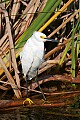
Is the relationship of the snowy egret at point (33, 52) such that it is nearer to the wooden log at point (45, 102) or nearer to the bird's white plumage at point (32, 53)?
the bird's white plumage at point (32, 53)

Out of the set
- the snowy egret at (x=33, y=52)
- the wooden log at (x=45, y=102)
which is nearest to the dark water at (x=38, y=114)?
the wooden log at (x=45, y=102)

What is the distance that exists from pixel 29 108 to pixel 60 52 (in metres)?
1.12

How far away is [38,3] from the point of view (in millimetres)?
4242

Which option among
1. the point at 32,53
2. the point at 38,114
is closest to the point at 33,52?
the point at 32,53

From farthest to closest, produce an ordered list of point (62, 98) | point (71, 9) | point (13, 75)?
point (71, 9) < point (13, 75) < point (62, 98)

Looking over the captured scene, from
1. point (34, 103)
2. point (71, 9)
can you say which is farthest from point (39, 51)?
point (71, 9)

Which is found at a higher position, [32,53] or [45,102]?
[32,53]

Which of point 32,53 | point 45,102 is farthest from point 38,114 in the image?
point 32,53

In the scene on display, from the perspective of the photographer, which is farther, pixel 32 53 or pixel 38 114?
pixel 32 53

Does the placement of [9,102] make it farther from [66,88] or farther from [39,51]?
[66,88]

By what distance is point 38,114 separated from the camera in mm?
3635

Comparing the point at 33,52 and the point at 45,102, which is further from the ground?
the point at 33,52

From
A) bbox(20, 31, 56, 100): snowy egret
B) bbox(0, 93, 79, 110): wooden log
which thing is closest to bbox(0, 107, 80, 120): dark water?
bbox(0, 93, 79, 110): wooden log

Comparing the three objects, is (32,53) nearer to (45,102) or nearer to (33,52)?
Result: (33,52)
